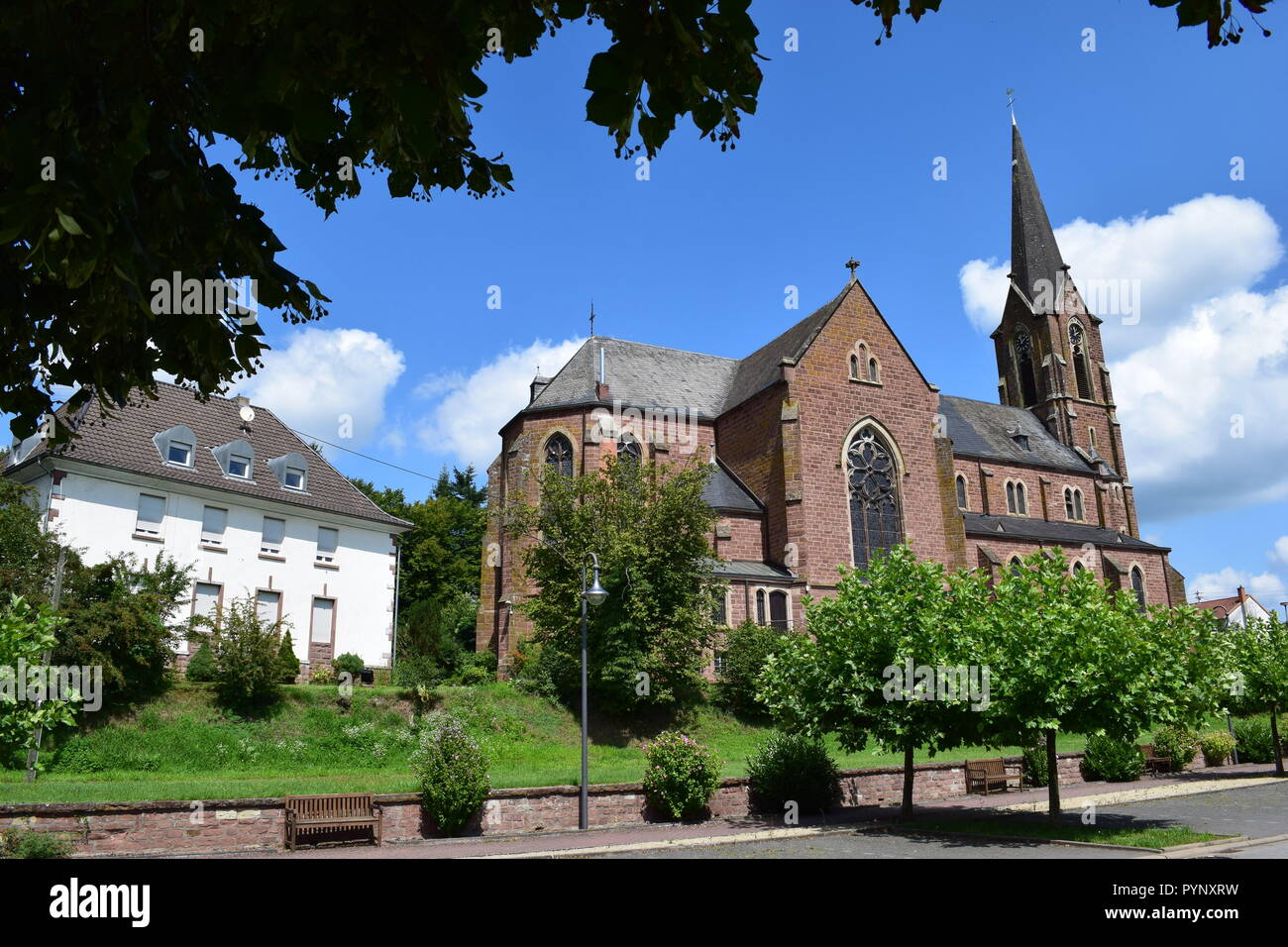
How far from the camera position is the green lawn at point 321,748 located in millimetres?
18516

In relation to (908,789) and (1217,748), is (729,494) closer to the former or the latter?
(1217,748)

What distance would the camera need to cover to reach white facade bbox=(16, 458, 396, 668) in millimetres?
26297

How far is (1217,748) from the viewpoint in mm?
27656

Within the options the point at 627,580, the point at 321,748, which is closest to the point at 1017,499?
the point at 627,580

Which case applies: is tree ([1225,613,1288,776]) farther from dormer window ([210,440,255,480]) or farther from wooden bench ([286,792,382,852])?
dormer window ([210,440,255,480])

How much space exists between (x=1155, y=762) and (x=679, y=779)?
1653 centimetres

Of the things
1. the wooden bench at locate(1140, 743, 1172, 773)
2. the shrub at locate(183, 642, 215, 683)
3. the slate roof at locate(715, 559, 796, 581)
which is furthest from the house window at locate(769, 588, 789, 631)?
the shrub at locate(183, 642, 215, 683)

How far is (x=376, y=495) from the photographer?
5769 centimetres

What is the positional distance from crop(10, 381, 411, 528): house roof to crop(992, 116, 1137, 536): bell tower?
134ft

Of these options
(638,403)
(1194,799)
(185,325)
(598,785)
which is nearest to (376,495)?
(638,403)

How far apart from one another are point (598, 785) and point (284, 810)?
558 centimetres

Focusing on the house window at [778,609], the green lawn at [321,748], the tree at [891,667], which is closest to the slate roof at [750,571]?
the house window at [778,609]

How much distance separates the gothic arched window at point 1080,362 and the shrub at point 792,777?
45931mm
